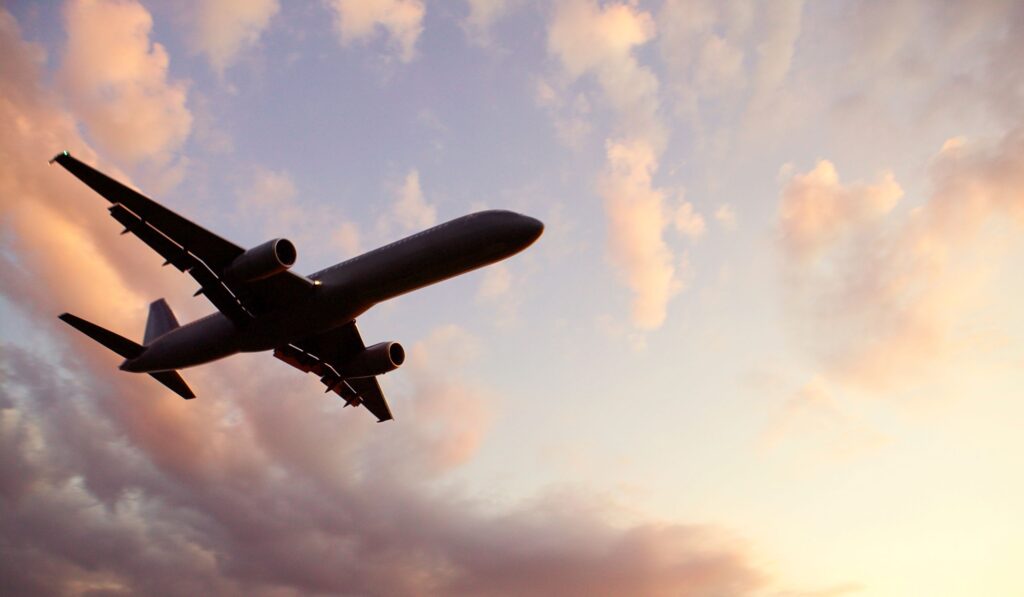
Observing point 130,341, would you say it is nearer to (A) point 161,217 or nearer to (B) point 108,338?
(B) point 108,338

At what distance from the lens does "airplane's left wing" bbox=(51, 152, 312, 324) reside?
2711 cm

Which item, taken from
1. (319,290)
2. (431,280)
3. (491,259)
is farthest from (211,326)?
(491,259)

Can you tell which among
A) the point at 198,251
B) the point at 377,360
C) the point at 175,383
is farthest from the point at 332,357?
the point at 198,251

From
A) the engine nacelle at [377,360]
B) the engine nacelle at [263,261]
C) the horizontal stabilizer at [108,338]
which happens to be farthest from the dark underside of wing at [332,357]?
the engine nacelle at [263,261]

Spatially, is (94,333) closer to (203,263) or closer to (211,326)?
(211,326)

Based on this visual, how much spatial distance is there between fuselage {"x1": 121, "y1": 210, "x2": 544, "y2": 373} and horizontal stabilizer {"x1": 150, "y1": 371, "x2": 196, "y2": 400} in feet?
17.5

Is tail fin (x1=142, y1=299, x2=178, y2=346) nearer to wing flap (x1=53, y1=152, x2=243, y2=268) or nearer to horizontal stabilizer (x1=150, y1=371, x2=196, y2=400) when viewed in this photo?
horizontal stabilizer (x1=150, y1=371, x2=196, y2=400)

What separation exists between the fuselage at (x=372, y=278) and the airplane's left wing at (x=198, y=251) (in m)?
0.86

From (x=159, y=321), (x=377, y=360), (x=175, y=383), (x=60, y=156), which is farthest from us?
(x=159, y=321)

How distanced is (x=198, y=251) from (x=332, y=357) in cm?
1176

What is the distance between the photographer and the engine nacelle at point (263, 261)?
90.6 feet

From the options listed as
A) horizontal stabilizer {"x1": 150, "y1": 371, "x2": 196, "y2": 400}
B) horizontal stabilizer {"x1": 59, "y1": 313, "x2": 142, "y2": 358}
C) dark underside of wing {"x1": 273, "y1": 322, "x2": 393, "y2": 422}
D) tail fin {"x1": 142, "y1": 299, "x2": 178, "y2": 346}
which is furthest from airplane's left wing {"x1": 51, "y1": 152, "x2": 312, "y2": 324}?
tail fin {"x1": 142, "y1": 299, "x2": 178, "y2": 346}

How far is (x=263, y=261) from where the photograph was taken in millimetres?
27641

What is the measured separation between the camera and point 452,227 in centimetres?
2911
